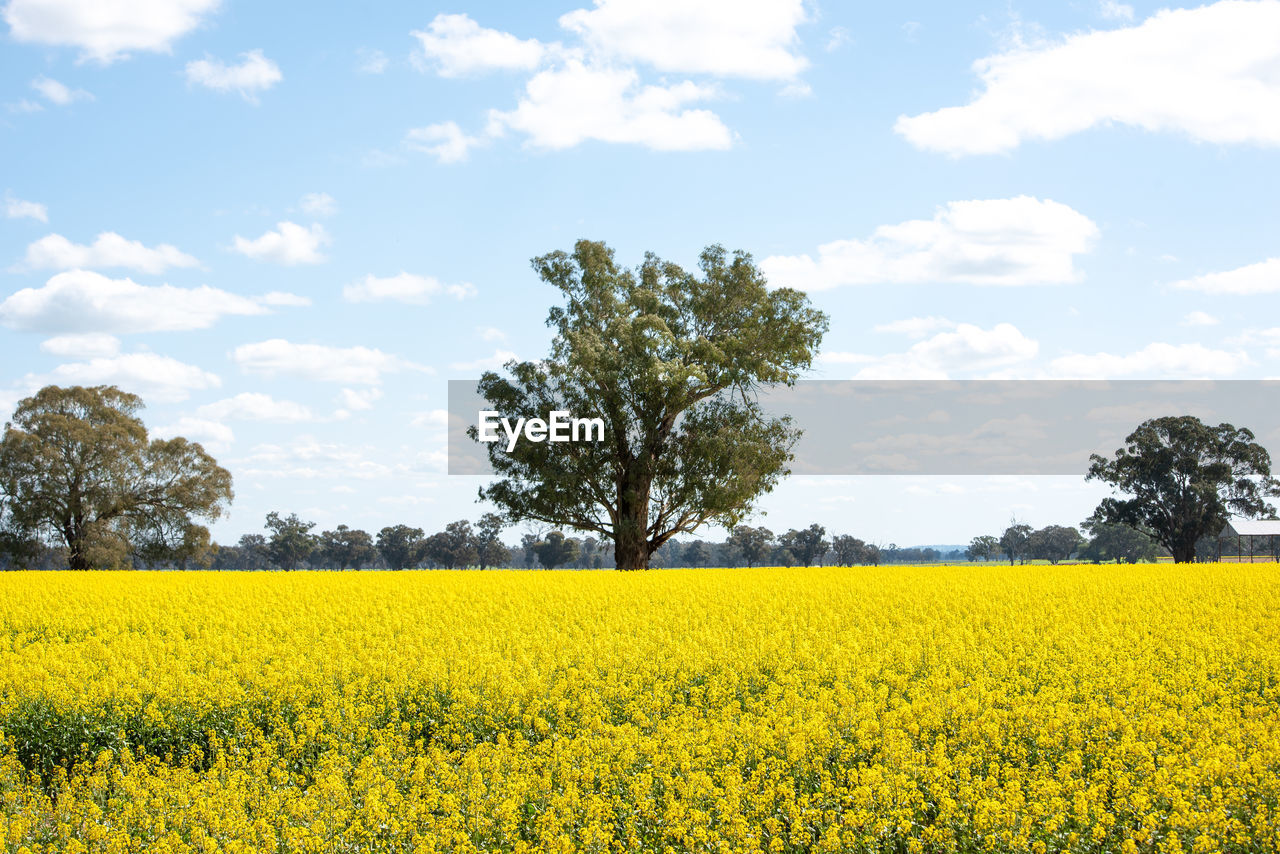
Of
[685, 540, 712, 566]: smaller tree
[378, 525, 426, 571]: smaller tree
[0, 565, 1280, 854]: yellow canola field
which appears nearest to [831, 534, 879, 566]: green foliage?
[685, 540, 712, 566]: smaller tree

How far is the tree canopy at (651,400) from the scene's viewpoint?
35.9m

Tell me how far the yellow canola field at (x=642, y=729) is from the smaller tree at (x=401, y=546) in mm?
81280

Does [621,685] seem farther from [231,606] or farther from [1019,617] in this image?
[231,606]

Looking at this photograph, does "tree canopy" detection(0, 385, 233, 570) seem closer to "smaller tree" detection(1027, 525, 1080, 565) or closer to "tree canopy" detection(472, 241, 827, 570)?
"tree canopy" detection(472, 241, 827, 570)

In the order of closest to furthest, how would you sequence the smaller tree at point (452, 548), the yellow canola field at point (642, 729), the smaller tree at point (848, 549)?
the yellow canola field at point (642, 729), the smaller tree at point (452, 548), the smaller tree at point (848, 549)

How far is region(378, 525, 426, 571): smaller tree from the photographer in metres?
99.6

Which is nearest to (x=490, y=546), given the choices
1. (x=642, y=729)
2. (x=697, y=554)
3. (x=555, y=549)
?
(x=555, y=549)

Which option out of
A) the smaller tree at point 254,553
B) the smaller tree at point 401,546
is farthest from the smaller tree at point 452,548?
the smaller tree at point 254,553

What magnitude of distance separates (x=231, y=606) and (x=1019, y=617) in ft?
50.5

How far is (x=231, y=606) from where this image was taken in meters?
20.4

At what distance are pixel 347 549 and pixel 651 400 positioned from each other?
7554 cm

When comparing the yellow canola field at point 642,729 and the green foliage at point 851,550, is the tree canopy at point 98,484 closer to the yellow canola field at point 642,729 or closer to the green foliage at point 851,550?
the yellow canola field at point 642,729

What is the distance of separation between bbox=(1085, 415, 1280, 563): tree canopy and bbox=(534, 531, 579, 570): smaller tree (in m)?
53.6

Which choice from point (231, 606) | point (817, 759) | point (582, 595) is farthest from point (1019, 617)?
point (231, 606)
